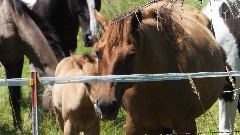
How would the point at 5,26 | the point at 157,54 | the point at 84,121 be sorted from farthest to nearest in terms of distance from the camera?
the point at 5,26 → the point at 84,121 → the point at 157,54

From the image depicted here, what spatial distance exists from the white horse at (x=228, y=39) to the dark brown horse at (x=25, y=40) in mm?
1723

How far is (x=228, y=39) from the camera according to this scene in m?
6.90

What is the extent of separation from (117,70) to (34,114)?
34.9 inches

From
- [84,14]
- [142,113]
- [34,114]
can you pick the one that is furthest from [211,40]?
[34,114]

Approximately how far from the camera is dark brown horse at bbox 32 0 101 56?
26.0 feet

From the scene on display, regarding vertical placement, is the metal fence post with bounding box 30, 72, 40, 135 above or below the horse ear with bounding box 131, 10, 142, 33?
below

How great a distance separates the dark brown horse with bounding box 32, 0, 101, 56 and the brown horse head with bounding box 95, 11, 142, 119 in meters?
2.74

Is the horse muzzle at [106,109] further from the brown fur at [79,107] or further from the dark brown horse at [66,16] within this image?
the dark brown horse at [66,16]

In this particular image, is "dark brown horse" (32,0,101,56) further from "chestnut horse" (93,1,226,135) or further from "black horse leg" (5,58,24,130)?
"chestnut horse" (93,1,226,135)

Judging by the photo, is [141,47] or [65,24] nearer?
[141,47]

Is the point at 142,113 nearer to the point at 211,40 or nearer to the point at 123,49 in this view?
the point at 123,49

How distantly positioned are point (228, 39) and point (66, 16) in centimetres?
226

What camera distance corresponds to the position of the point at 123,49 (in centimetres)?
483

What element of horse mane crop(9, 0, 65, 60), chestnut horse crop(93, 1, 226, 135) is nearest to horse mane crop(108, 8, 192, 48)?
chestnut horse crop(93, 1, 226, 135)
